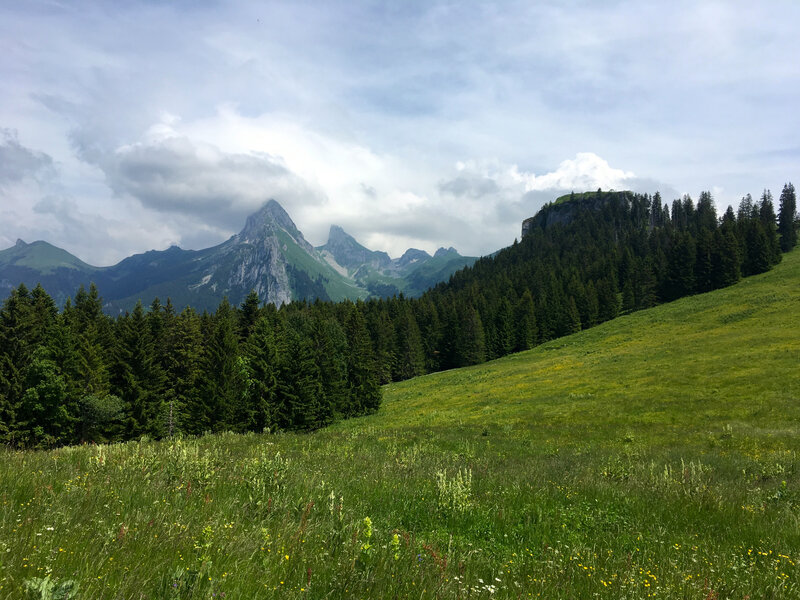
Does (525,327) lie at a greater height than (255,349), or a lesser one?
lesser

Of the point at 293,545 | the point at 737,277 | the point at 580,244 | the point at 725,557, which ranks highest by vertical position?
the point at 580,244

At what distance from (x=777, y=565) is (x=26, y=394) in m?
52.1

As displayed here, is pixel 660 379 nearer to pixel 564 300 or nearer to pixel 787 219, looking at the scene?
pixel 564 300

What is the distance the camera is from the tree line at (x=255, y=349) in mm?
39812

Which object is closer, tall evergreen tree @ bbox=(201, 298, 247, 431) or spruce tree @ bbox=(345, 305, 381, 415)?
tall evergreen tree @ bbox=(201, 298, 247, 431)

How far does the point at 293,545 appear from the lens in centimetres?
408

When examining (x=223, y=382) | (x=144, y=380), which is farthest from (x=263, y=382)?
(x=144, y=380)

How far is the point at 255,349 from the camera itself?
43.6 m

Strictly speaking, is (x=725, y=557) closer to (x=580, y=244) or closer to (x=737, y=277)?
(x=737, y=277)

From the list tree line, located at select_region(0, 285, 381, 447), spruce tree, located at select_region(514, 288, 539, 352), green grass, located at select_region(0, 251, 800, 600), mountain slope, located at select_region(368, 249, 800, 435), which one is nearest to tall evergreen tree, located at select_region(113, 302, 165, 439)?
tree line, located at select_region(0, 285, 381, 447)

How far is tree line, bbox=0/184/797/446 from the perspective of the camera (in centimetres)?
3981

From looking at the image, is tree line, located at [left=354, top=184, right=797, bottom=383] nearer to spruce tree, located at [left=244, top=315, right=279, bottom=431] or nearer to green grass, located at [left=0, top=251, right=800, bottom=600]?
spruce tree, located at [left=244, top=315, right=279, bottom=431]

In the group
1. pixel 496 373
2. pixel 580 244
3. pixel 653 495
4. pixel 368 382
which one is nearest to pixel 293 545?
pixel 653 495

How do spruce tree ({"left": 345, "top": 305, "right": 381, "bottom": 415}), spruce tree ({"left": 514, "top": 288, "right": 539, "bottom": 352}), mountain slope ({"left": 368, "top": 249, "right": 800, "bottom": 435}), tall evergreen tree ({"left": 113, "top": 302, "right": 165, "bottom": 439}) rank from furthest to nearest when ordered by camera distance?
spruce tree ({"left": 514, "top": 288, "right": 539, "bottom": 352})
spruce tree ({"left": 345, "top": 305, "right": 381, "bottom": 415})
tall evergreen tree ({"left": 113, "top": 302, "right": 165, "bottom": 439})
mountain slope ({"left": 368, "top": 249, "right": 800, "bottom": 435})
